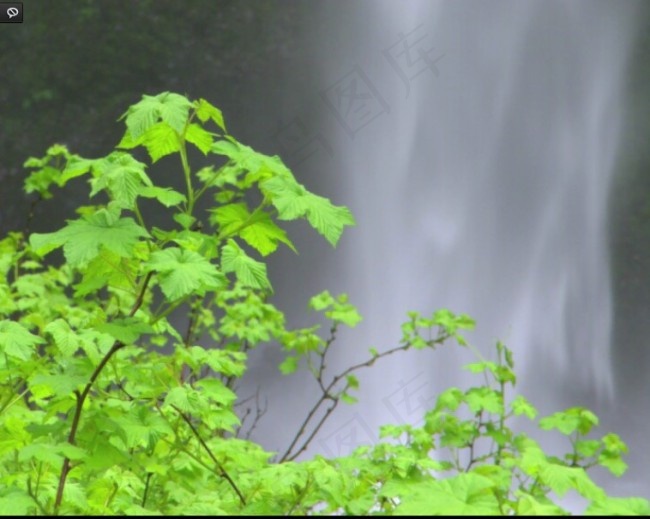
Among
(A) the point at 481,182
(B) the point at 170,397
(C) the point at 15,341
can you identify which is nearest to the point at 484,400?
(B) the point at 170,397

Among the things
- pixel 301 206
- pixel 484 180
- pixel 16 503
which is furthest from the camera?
pixel 484 180

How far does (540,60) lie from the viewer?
5242 mm

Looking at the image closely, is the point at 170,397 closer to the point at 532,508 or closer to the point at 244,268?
the point at 244,268

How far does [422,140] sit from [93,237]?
431cm

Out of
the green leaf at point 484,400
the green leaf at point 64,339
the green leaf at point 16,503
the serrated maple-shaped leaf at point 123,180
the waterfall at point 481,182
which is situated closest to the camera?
the green leaf at point 16,503

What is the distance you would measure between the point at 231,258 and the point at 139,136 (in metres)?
0.21

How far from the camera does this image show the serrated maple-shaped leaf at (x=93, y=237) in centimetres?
104

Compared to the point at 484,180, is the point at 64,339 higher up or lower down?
lower down

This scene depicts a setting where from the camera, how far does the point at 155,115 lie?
116cm

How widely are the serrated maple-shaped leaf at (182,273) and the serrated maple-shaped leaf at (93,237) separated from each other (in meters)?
0.04

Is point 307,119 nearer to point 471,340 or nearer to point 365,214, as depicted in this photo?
point 365,214

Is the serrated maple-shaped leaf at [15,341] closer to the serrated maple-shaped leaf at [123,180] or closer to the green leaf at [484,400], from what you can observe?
the serrated maple-shaped leaf at [123,180]

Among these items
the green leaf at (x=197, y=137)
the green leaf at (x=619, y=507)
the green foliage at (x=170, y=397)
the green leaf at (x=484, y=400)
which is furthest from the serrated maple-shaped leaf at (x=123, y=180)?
the green leaf at (x=484, y=400)

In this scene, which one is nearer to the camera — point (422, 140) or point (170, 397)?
point (170, 397)
